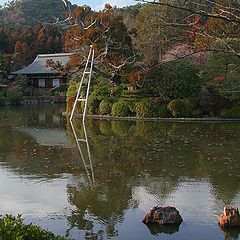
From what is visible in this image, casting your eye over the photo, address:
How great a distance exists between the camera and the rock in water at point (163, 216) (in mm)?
5848

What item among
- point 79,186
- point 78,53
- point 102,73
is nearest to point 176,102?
point 102,73

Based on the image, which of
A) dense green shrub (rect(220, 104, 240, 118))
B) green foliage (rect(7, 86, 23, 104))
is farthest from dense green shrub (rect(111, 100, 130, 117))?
green foliage (rect(7, 86, 23, 104))

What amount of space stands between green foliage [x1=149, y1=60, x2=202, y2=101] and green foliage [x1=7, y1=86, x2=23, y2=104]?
51.5 feet

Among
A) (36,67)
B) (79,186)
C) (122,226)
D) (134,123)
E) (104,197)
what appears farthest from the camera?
(36,67)

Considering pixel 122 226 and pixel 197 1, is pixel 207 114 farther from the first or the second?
pixel 197 1

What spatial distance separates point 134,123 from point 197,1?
624 inches

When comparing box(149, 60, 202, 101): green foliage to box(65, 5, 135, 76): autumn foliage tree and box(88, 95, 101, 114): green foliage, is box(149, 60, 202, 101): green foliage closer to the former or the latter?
box(65, 5, 135, 76): autumn foliage tree

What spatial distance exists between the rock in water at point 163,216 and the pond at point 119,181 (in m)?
0.12

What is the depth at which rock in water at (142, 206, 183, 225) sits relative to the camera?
5.85 metres

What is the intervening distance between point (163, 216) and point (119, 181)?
241 cm

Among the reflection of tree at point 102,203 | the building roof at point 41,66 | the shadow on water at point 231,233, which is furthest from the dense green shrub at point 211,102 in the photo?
the building roof at point 41,66

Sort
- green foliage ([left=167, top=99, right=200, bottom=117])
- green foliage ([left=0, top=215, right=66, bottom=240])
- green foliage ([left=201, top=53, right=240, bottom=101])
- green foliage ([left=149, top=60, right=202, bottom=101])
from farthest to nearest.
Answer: green foliage ([left=149, top=60, right=202, bottom=101])
green foliage ([left=167, top=99, right=200, bottom=117])
green foliage ([left=201, top=53, right=240, bottom=101])
green foliage ([left=0, top=215, right=66, bottom=240])

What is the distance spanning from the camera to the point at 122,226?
19.1 ft

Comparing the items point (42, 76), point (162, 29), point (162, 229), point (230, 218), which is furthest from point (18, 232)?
point (42, 76)
